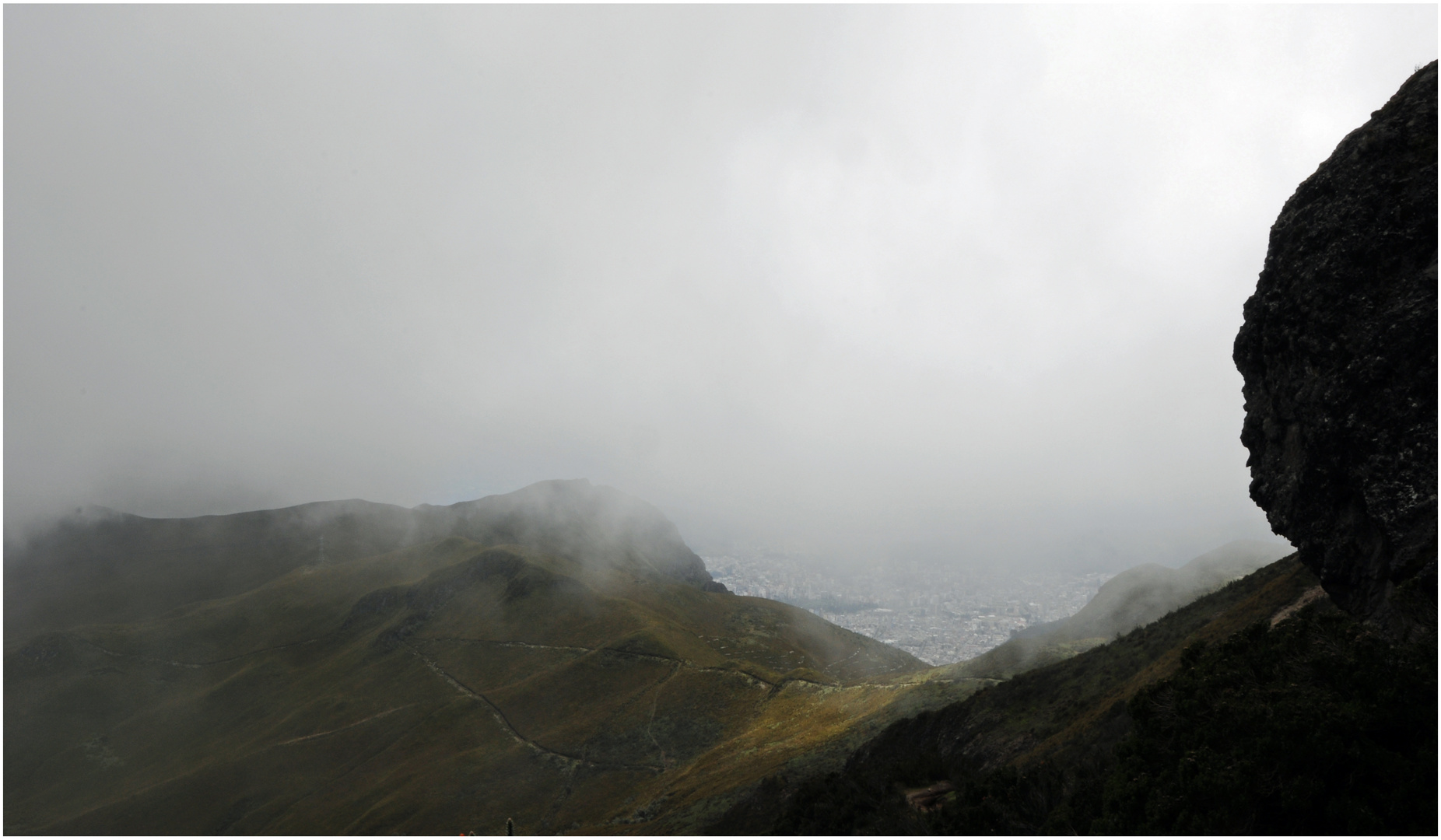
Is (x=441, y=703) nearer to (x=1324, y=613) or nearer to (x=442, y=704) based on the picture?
(x=442, y=704)

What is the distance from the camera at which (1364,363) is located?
652 inches

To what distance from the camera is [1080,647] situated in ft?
238

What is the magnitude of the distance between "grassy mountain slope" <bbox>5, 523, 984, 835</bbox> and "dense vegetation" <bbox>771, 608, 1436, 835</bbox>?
2849cm

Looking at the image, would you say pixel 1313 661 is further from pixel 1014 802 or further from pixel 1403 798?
pixel 1014 802

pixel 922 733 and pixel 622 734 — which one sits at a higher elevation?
pixel 922 733

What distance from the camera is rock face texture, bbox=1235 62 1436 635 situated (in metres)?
15.1

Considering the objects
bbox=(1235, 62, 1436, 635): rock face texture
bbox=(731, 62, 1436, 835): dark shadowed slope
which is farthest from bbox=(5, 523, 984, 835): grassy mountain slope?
bbox=(1235, 62, 1436, 635): rock face texture

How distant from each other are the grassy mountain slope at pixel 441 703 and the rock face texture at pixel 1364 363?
35.4 meters

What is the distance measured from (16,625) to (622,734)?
26082 cm

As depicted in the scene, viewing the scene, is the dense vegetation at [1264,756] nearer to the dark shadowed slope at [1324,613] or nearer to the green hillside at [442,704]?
the dark shadowed slope at [1324,613]

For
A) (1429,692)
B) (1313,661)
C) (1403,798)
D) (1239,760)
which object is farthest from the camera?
(1313,661)

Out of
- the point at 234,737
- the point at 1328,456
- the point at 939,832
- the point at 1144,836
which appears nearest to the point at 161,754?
the point at 234,737

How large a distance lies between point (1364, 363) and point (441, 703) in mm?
117578

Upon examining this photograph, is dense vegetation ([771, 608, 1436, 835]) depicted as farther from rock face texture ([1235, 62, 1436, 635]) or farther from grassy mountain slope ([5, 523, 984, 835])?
grassy mountain slope ([5, 523, 984, 835])
